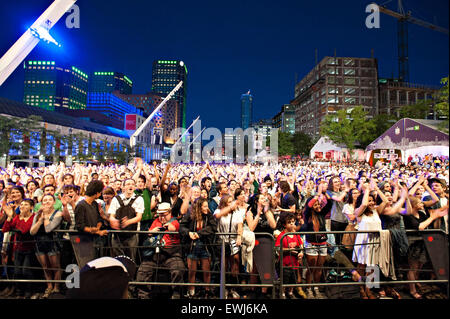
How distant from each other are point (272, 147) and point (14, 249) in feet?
175

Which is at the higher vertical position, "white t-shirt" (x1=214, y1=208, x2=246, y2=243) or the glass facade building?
the glass facade building

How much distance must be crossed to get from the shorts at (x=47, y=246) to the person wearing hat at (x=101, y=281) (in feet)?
11.1

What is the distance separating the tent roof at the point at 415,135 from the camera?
271cm

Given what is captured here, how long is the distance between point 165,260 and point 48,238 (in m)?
2.15

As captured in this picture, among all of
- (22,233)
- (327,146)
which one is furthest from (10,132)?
(327,146)

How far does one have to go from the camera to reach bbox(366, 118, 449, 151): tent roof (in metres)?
2.71

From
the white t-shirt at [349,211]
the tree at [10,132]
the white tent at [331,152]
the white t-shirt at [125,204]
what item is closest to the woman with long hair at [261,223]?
the white t-shirt at [349,211]

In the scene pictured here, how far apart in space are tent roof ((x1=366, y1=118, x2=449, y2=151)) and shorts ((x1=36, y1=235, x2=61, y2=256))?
19.1 feet

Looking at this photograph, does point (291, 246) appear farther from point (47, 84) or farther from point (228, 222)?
point (47, 84)

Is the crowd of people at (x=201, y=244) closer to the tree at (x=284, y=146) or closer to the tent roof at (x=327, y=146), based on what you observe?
the tent roof at (x=327, y=146)

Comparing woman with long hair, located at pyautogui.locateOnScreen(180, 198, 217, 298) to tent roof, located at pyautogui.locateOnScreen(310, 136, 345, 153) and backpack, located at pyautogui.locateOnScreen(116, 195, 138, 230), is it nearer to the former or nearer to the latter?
backpack, located at pyautogui.locateOnScreen(116, 195, 138, 230)

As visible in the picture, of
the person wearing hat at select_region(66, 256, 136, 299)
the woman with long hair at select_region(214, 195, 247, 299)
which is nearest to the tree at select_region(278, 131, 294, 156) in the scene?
the woman with long hair at select_region(214, 195, 247, 299)

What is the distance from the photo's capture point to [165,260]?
190 inches
